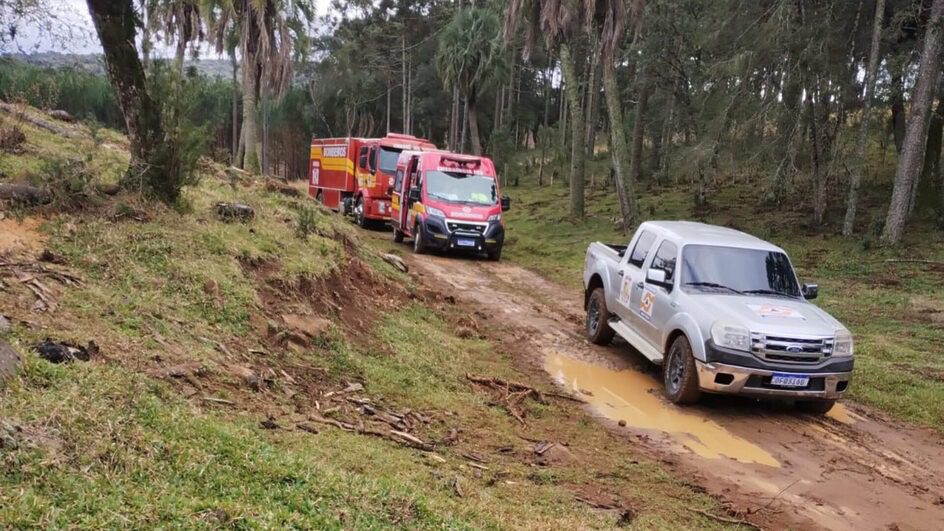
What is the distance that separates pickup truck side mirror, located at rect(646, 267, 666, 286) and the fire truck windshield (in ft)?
49.6

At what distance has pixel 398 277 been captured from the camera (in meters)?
12.5

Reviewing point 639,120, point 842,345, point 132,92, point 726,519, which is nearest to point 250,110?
point 639,120

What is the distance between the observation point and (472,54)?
33.8 m

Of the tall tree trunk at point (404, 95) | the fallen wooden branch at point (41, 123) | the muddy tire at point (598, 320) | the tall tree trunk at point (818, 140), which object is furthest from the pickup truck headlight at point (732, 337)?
the tall tree trunk at point (404, 95)

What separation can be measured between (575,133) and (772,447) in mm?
18774

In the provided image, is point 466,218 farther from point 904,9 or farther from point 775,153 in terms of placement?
point 904,9

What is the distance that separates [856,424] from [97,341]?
7288mm

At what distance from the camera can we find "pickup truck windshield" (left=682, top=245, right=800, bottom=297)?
26.1 ft

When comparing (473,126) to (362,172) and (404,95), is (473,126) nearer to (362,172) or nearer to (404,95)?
(362,172)

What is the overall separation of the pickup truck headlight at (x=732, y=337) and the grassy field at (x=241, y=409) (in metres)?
1.57


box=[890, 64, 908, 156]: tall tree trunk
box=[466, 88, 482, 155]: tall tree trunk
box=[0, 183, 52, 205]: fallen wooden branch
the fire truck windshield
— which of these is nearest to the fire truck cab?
the fire truck windshield

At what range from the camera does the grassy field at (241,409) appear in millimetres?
3285

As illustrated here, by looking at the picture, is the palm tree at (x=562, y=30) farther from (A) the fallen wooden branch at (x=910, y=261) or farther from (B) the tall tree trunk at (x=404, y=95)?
(B) the tall tree trunk at (x=404, y=95)

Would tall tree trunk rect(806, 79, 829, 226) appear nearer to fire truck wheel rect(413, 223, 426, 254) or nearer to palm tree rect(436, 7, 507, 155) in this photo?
fire truck wheel rect(413, 223, 426, 254)
